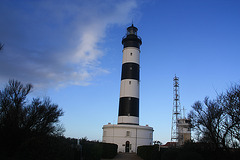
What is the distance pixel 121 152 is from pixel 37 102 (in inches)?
570

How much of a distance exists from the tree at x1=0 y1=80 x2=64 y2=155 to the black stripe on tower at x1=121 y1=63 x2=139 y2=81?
12.6 meters

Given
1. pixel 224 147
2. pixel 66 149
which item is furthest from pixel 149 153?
pixel 66 149

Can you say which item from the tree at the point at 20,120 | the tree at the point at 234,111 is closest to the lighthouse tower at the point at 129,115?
the tree at the point at 20,120

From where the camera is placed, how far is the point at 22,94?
21844 mm

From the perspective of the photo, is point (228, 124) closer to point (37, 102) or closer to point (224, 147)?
point (224, 147)

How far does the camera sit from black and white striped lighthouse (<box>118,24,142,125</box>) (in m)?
29.8

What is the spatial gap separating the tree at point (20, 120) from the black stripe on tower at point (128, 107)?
10404 mm

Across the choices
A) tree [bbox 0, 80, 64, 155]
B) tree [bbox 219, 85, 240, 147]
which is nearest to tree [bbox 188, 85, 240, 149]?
tree [bbox 219, 85, 240, 147]

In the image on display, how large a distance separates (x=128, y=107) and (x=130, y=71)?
5.63 m

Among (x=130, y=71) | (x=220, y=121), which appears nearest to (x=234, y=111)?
(x=220, y=121)

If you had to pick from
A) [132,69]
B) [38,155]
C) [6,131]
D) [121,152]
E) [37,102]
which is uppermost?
[132,69]

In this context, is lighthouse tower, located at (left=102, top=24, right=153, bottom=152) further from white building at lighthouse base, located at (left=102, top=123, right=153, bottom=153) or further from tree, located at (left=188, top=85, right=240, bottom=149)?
tree, located at (left=188, top=85, right=240, bottom=149)

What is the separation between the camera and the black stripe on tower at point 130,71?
31.4m

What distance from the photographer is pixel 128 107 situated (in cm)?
2989
